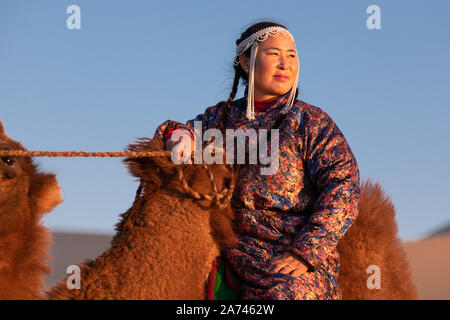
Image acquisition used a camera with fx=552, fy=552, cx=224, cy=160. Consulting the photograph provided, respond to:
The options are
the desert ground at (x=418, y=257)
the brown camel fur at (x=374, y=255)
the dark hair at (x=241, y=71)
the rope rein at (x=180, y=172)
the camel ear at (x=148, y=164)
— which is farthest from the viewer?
the desert ground at (x=418, y=257)

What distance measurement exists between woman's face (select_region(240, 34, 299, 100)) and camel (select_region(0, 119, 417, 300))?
0.72 m

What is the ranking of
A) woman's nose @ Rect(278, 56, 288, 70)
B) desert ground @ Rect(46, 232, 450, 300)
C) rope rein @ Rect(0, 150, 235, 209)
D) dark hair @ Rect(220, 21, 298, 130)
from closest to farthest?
rope rein @ Rect(0, 150, 235, 209)
woman's nose @ Rect(278, 56, 288, 70)
dark hair @ Rect(220, 21, 298, 130)
desert ground @ Rect(46, 232, 450, 300)

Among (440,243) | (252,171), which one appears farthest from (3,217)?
(440,243)

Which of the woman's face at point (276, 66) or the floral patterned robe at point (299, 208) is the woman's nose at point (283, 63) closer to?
the woman's face at point (276, 66)

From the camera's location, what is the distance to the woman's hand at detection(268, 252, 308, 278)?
2760mm

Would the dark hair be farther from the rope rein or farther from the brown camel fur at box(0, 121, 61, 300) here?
the brown camel fur at box(0, 121, 61, 300)

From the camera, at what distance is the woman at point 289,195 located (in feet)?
9.12

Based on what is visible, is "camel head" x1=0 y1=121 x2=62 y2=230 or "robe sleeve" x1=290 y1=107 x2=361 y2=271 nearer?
"camel head" x1=0 y1=121 x2=62 y2=230

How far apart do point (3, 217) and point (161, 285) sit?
0.76m

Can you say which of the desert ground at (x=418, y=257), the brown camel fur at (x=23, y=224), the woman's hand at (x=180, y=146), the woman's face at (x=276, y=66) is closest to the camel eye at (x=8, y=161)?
the brown camel fur at (x=23, y=224)

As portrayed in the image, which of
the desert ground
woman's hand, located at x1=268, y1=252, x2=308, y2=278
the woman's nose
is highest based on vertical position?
the desert ground

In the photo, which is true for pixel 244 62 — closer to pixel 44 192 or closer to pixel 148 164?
pixel 148 164

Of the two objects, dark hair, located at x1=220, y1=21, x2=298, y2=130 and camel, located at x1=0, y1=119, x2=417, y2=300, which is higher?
dark hair, located at x1=220, y1=21, x2=298, y2=130

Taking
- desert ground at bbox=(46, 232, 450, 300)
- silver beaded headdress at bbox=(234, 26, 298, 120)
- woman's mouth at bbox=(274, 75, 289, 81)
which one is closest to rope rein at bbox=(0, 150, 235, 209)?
silver beaded headdress at bbox=(234, 26, 298, 120)
